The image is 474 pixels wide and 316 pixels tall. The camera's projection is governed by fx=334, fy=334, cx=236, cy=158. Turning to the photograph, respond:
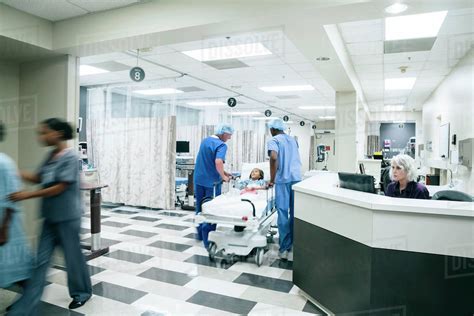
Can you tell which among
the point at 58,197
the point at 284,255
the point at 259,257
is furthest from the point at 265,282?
the point at 58,197

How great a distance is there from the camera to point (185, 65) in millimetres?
6391

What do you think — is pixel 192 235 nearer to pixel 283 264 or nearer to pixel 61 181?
pixel 283 264

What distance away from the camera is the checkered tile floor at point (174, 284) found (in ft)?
9.03

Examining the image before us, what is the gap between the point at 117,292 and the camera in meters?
3.04

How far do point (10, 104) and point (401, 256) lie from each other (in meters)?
4.61

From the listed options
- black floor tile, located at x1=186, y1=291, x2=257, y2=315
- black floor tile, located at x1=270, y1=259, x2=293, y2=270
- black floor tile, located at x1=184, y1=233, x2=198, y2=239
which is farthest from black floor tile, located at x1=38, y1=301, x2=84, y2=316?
black floor tile, located at x1=184, y1=233, x2=198, y2=239

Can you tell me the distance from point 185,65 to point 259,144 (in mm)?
5097

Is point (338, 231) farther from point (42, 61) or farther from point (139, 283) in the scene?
point (42, 61)

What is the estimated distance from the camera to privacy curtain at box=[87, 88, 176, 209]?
653 centimetres

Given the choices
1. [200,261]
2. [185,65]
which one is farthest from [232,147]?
[200,261]

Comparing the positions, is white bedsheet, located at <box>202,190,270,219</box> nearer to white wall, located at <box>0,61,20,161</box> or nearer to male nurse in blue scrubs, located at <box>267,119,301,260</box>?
male nurse in blue scrubs, located at <box>267,119,301,260</box>

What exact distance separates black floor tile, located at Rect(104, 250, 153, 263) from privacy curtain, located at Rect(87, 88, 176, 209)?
97.7 inches

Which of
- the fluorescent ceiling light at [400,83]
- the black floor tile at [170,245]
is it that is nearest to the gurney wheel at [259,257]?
the black floor tile at [170,245]

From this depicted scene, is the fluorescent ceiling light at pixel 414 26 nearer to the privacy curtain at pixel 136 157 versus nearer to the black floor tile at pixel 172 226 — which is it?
the privacy curtain at pixel 136 157
